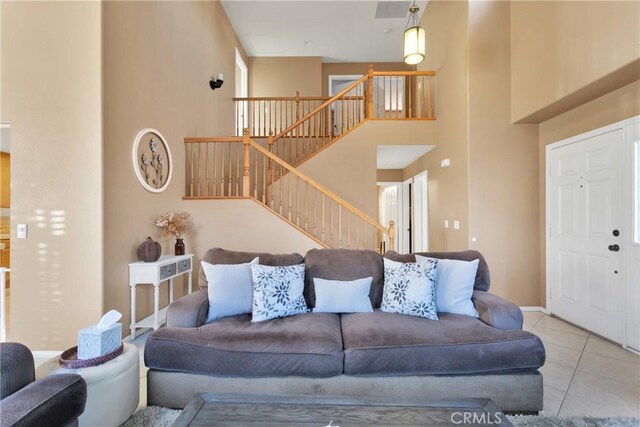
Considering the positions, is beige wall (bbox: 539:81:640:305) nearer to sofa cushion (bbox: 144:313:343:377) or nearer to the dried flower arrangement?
sofa cushion (bbox: 144:313:343:377)

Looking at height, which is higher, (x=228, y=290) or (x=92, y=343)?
(x=228, y=290)

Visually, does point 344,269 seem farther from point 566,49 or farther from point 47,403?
point 566,49

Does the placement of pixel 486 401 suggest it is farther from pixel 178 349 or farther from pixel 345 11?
pixel 345 11

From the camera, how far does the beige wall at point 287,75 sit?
25.2ft

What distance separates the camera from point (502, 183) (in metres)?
4.00

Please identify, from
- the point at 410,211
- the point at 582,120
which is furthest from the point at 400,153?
the point at 582,120

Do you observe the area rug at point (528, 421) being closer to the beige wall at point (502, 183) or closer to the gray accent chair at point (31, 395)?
the gray accent chair at point (31, 395)

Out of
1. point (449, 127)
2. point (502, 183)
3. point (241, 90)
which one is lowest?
point (502, 183)

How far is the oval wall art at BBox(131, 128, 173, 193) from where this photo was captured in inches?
127

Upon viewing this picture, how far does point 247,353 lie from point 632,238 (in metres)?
3.52

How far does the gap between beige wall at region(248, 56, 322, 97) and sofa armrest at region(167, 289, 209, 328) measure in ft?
21.7

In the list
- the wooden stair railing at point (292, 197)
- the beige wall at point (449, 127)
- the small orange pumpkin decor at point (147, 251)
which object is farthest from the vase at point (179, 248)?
the beige wall at point (449, 127)

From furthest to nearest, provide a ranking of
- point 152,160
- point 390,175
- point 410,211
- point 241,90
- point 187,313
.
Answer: point 390,175 → point 241,90 → point 410,211 → point 152,160 → point 187,313

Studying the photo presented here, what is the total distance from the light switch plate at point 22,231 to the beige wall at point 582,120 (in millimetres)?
5569
